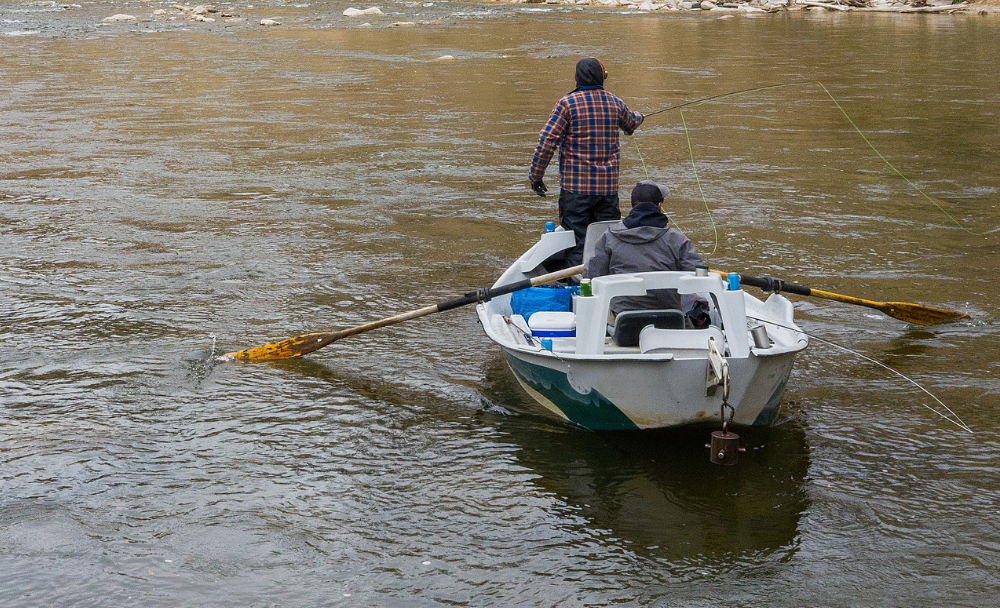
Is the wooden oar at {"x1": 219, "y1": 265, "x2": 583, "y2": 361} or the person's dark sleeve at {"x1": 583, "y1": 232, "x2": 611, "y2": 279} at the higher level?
the person's dark sleeve at {"x1": 583, "y1": 232, "x2": 611, "y2": 279}

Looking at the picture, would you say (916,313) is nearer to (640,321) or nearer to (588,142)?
(588,142)

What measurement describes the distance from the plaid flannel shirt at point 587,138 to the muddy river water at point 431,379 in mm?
1424

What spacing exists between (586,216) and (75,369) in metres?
3.81

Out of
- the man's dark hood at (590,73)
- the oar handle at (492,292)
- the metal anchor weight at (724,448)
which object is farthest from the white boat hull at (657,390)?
the man's dark hood at (590,73)

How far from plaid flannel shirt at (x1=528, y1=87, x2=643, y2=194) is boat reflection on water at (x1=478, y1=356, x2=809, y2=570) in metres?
1.98

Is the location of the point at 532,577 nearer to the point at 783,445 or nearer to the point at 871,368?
the point at 783,445

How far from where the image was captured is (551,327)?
6102 millimetres

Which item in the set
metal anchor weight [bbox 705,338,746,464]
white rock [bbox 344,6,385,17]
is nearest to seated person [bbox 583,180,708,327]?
metal anchor weight [bbox 705,338,746,464]

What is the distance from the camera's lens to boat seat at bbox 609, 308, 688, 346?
539cm

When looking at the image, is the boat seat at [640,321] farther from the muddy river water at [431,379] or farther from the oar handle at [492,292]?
the oar handle at [492,292]

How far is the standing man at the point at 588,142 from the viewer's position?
7191mm

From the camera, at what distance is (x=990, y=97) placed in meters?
17.8

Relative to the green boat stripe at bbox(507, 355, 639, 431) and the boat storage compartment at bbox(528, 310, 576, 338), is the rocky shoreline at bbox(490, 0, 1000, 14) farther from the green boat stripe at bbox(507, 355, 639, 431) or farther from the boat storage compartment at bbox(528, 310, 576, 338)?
the green boat stripe at bbox(507, 355, 639, 431)

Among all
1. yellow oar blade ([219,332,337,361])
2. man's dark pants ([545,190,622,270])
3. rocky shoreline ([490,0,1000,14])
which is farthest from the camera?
rocky shoreline ([490,0,1000,14])
